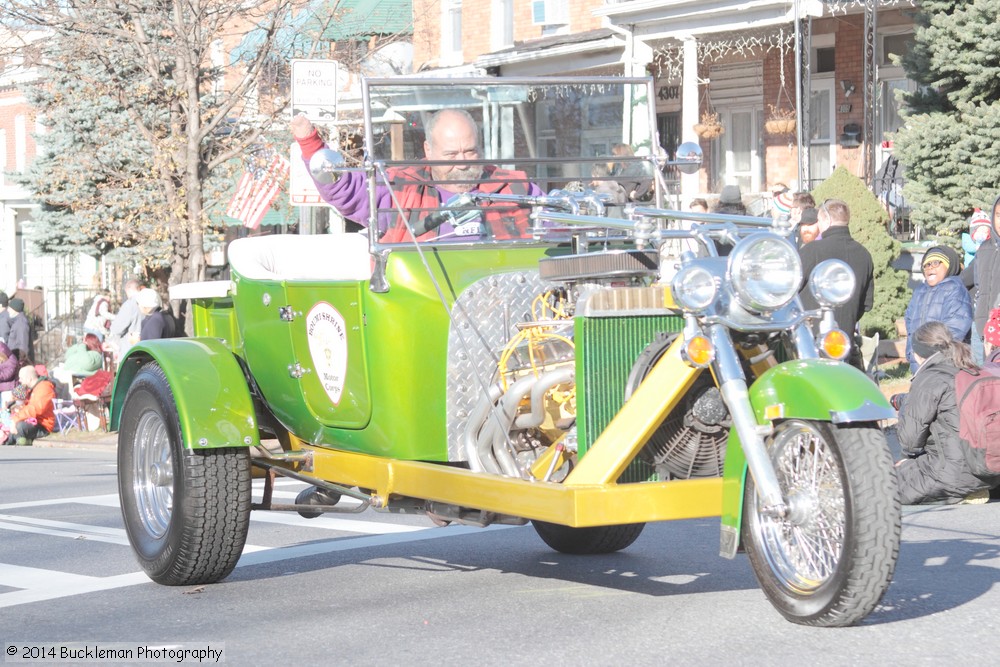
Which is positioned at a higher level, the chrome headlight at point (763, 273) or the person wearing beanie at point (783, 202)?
the person wearing beanie at point (783, 202)

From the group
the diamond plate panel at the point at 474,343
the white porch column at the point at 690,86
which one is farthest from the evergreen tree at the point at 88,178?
the diamond plate panel at the point at 474,343

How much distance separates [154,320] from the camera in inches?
630

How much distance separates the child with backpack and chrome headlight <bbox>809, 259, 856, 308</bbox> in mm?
4238

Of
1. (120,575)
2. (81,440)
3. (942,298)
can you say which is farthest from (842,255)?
(81,440)

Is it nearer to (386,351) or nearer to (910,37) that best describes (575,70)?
(910,37)

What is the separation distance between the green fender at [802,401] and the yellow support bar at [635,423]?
0.24 meters

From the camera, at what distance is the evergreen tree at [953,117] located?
53.4 feet

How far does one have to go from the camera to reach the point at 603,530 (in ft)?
24.2

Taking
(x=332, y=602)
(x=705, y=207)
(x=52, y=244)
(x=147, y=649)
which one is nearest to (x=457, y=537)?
(x=332, y=602)

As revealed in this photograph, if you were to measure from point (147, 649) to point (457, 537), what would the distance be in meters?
2.96

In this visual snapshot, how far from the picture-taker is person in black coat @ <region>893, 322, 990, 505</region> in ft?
30.5

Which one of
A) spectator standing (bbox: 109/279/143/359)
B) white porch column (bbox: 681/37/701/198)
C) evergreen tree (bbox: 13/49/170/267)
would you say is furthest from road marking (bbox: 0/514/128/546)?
white porch column (bbox: 681/37/701/198)

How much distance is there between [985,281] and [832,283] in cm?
712

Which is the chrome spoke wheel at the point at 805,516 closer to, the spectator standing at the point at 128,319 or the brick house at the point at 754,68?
the spectator standing at the point at 128,319
